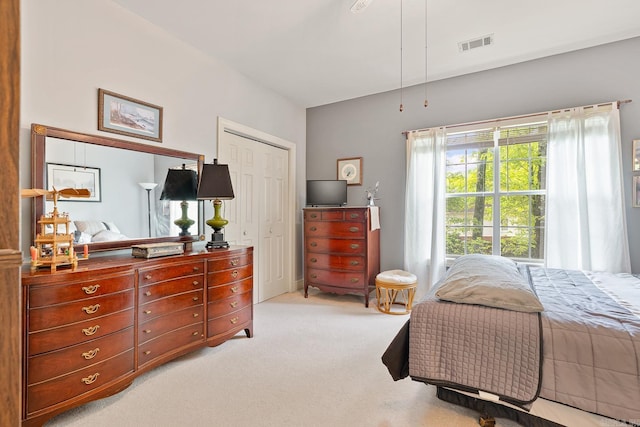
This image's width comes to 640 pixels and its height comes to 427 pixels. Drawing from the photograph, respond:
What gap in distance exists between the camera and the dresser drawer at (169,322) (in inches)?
79.4

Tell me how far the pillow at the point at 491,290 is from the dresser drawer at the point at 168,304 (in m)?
1.71

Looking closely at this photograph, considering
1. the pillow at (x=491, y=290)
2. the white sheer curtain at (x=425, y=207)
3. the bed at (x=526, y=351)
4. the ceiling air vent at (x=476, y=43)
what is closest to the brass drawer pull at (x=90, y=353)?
the bed at (x=526, y=351)

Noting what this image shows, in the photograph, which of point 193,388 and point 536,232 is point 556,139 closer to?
point 536,232

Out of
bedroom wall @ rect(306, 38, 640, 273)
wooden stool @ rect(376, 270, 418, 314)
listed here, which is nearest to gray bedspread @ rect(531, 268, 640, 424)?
wooden stool @ rect(376, 270, 418, 314)

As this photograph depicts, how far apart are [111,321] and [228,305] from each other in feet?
2.97

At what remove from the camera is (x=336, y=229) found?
383cm

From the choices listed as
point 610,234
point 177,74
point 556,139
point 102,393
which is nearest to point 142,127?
point 177,74

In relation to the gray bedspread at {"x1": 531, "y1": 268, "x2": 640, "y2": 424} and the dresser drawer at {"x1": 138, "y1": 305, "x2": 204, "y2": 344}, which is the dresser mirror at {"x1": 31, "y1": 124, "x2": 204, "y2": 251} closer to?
the dresser drawer at {"x1": 138, "y1": 305, "x2": 204, "y2": 344}

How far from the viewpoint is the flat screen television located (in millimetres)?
4109

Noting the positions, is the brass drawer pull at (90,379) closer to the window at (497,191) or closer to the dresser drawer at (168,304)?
the dresser drawer at (168,304)

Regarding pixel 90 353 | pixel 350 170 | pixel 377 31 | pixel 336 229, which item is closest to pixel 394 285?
pixel 336 229

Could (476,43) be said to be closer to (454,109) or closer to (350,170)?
(454,109)

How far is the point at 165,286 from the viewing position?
214cm

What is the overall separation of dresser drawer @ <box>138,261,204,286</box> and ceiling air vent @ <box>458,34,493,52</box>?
10.1ft
